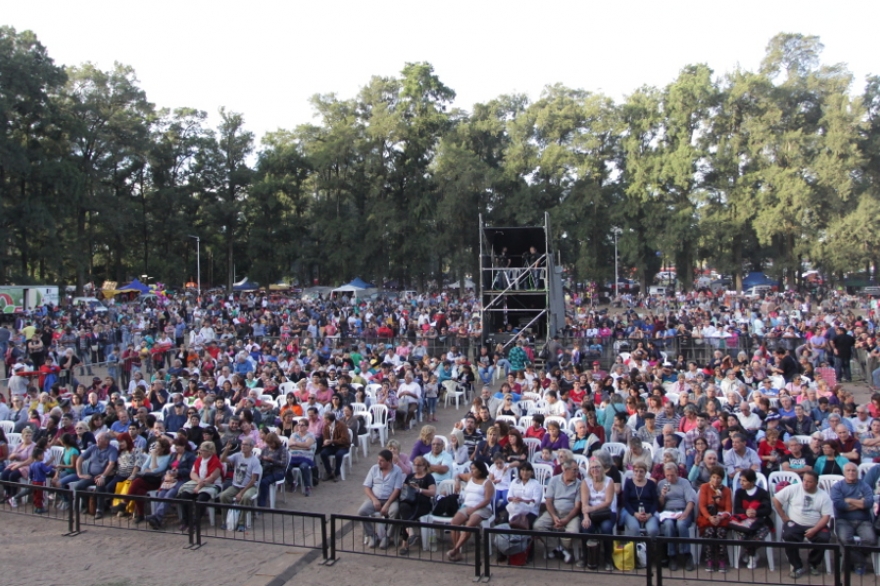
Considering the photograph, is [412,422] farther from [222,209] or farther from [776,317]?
[222,209]

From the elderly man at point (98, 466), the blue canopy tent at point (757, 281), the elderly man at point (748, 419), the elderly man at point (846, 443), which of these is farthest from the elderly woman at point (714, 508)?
the blue canopy tent at point (757, 281)

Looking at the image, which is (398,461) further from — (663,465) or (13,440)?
(13,440)

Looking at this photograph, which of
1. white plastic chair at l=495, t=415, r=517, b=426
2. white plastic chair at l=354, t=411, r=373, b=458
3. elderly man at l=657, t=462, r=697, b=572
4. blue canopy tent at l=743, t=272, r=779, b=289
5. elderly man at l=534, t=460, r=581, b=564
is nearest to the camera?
elderly man at l=657, t=462, r=697, b=572

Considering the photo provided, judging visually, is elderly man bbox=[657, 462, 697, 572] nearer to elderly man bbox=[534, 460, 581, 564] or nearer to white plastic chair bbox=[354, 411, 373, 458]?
elderly man bbox=[534, 460, 581, 564]

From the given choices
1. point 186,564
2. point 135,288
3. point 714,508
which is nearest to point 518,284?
point 714,508

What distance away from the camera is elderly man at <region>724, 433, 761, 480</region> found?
647 centimetres

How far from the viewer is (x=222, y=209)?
4319cm

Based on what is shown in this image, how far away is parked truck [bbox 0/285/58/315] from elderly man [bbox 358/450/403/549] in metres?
22.4

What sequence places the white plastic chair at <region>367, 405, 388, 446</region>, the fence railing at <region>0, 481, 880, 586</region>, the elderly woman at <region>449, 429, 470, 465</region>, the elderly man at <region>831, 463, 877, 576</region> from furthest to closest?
the white plastic chair at <region>367, 405, 388, 446</region> → the elderly woman at <region>449, 429, 470, 465</region> → the elderly man at <region>831, 463, 877, 576</region> → the fence railing at <region>0, 481, 880, 586</region>

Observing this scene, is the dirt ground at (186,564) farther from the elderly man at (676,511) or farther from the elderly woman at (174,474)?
the elderly man at (676,511)

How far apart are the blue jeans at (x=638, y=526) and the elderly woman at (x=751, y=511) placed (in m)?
0.60

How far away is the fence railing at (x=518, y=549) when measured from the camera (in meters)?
5.10

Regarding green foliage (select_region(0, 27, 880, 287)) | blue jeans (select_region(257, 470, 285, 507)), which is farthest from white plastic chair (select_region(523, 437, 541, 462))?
green foliage (select_region(0, 27, 880, 287))

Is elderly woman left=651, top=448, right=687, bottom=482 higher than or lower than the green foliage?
lower
